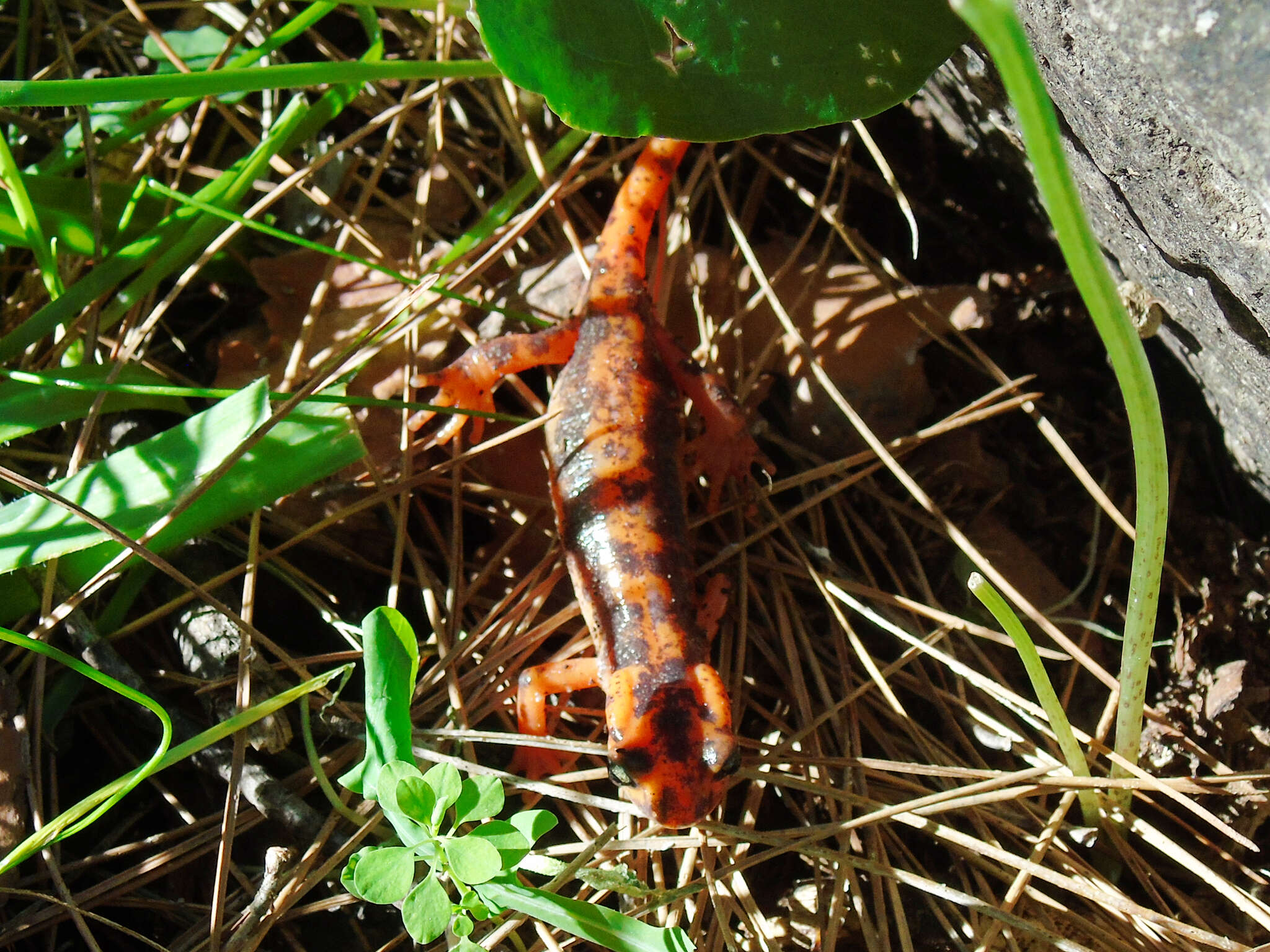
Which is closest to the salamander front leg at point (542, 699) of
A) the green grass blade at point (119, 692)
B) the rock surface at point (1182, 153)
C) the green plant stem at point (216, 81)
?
the green grass blade at point (119, 692)

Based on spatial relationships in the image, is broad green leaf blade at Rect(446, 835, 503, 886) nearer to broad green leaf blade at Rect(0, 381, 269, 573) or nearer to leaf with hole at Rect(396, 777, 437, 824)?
leaf with hole at Rect(396, 777, 437, 824)

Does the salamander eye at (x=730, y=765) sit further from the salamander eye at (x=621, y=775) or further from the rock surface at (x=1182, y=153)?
the rock surface at (x=1182, y=153)

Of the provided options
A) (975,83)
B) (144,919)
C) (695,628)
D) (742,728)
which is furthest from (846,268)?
(144,919)

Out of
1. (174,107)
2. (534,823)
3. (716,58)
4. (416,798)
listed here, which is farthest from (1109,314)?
(174,107)

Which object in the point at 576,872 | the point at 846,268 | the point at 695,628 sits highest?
the point at 846,268

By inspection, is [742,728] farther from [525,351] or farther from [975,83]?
[975,83]

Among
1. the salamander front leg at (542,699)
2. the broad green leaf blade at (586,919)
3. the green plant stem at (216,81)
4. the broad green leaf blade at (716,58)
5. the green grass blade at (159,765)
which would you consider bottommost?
the green grass blade at (159,765)
